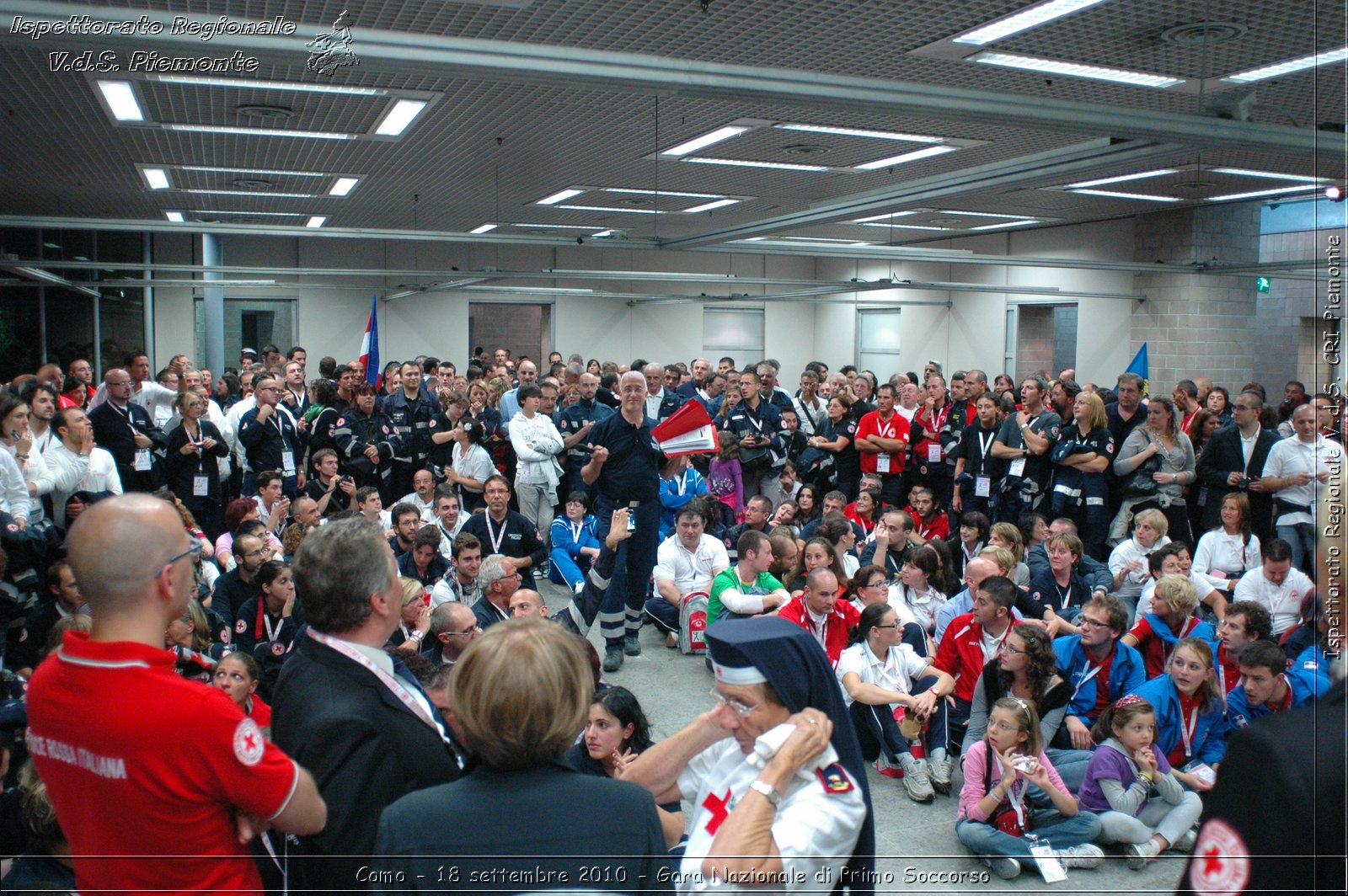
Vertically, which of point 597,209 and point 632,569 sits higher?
point 597,209

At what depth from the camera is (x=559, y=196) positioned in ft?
31.9

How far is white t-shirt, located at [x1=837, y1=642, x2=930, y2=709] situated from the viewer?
4.49 metres

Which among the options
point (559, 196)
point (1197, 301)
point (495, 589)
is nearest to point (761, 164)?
point (559, 196)

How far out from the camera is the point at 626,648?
6.17 metres

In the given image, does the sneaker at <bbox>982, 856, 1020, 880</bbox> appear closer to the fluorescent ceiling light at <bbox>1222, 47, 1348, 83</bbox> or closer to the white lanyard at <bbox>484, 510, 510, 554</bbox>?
the white lanyard at <bbox>484, 510, 510, 554</bbox>

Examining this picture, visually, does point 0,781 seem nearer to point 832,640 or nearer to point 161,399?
point 832,640

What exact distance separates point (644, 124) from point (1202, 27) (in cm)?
329

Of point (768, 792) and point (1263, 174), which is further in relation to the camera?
point (1263, 174)

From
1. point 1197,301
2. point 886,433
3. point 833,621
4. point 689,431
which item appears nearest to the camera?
point 833,621

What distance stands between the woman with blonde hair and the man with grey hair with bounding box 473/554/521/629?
3.15 m

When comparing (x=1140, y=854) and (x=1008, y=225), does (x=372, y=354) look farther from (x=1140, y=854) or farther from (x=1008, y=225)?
(x=1140, y=854)

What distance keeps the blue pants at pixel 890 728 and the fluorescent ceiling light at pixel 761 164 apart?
4650 millimetres

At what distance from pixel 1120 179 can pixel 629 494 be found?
576cm

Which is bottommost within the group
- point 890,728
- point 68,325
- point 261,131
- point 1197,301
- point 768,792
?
point 890,728
